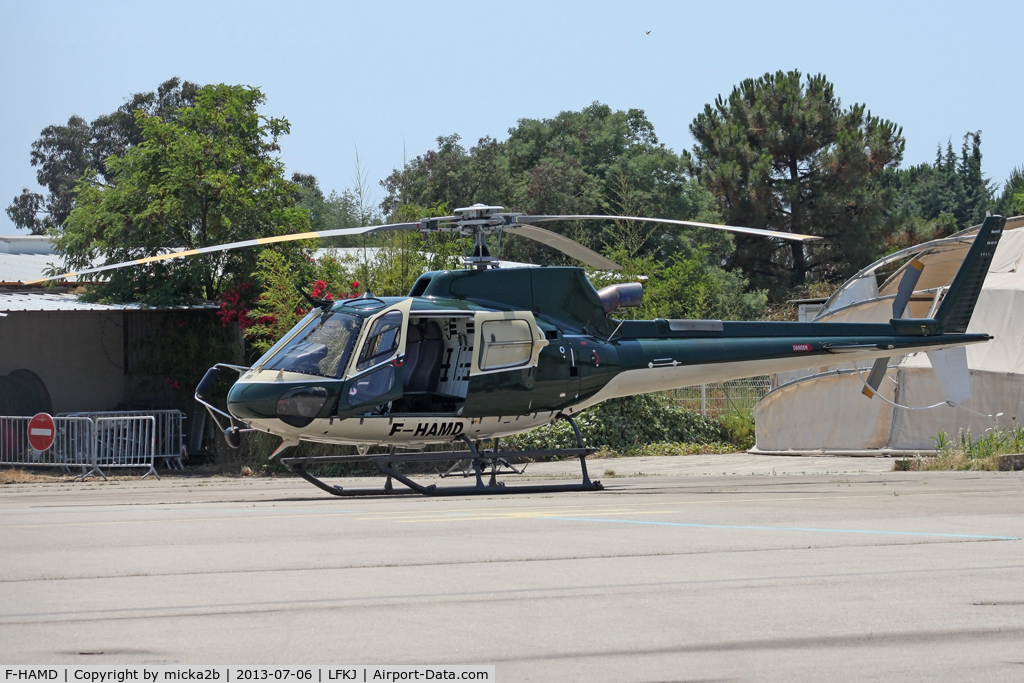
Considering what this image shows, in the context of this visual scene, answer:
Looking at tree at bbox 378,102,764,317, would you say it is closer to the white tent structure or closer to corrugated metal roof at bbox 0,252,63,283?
the white tent structure

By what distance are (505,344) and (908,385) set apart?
1130cm

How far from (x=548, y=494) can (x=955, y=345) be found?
21.7ft

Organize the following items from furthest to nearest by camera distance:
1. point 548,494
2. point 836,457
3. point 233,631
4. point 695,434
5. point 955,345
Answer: point 695,434 → point 836,457 → point 955,345 → point 548,494 → point 233,631

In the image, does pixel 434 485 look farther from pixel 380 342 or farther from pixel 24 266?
pixel 24 266

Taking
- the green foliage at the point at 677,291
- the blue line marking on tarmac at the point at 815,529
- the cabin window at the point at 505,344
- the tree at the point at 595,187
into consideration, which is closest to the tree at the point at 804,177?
the tree at the point at 595,187

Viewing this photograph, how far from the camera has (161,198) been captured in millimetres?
20344

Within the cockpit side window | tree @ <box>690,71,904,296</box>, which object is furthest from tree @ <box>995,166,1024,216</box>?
the cockpit side window

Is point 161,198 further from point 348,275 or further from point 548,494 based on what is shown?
point 548,494

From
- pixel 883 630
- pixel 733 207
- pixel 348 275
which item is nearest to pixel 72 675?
pixel 883 630

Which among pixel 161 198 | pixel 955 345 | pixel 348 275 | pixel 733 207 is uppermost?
pixel 733 207

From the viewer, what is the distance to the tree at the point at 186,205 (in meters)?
20.3

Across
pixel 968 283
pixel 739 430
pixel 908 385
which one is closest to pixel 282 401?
pixel 968 283

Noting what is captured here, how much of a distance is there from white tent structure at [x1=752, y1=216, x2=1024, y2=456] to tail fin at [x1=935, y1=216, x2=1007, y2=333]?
3222mm

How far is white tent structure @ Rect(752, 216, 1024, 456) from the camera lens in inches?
751
